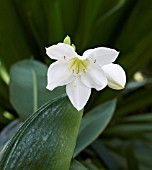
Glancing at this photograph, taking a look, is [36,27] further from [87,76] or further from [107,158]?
[87,76]

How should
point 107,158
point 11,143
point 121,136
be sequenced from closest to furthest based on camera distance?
point 11,143 < point 107,158 < point 121,136

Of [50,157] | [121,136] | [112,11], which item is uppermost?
[50,157]

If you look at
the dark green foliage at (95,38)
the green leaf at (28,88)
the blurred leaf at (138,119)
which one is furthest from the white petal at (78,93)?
the blurred leaf at (138,119)

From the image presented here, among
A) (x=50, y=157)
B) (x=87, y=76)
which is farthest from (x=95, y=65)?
(x=50, y=157)

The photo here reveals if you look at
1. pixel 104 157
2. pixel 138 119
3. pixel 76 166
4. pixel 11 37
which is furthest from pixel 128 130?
pixel 76 166

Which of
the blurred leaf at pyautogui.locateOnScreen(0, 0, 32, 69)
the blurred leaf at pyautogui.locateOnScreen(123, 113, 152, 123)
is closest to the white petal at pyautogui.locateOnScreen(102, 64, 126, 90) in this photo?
the blurred leaf at pyautogui.locateOnScreen(0, 0, 32, 69)

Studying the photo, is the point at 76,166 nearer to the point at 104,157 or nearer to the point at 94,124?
the point at 94,124
